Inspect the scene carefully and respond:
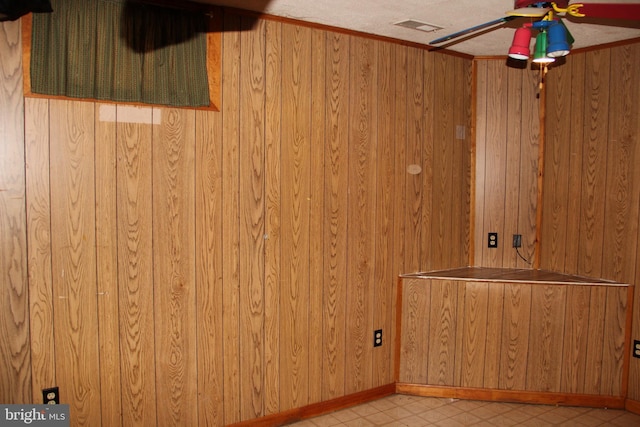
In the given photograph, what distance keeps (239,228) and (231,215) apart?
9 cm

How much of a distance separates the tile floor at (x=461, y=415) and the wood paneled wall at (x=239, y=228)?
0.54 feet

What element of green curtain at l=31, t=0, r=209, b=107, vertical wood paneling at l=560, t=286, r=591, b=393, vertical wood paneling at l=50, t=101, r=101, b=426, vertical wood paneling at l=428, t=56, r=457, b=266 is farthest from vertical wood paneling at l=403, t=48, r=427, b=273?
vertical wood paneling at l=50, t=101, r=101, b=426

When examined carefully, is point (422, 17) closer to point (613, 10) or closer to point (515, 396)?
point (613, 10)

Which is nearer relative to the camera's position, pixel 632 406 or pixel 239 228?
pixel 239 228

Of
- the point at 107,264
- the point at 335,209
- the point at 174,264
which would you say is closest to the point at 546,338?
the point at 335,209

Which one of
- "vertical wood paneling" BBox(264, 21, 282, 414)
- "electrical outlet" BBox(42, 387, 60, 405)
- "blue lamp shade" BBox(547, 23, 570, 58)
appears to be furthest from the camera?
"vertical wood paneling" BBox(264, 21, 282, 414)

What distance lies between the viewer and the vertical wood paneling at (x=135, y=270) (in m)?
2.62

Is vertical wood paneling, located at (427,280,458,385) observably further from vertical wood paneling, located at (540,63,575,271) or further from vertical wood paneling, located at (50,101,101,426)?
vertical wood paneling, located at (50,101,101,426)

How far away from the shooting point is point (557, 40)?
220cm

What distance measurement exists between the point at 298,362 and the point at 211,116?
1.63 m

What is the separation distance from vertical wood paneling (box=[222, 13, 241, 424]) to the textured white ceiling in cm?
29

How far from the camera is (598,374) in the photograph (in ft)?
11.4

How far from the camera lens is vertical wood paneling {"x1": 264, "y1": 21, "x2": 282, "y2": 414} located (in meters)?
3.01

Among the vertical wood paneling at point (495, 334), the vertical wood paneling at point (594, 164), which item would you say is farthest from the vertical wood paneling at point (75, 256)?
the vertical wood paneling at point (594, 164)
